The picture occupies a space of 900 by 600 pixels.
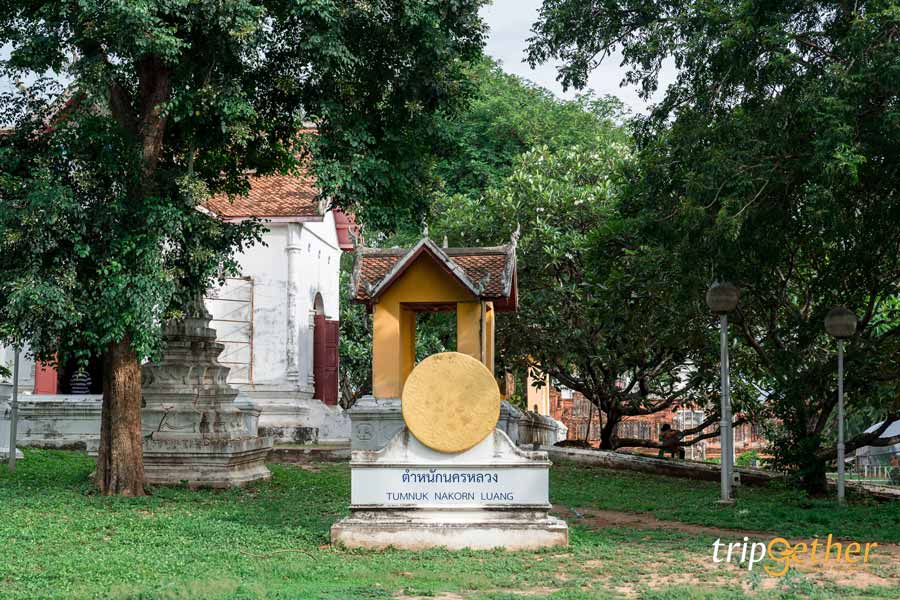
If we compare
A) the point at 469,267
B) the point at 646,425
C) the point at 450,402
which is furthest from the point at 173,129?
the point at 646,425

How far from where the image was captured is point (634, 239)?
1841cm

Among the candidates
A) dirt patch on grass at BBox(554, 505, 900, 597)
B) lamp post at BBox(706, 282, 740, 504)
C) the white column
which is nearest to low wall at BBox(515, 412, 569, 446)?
the white column

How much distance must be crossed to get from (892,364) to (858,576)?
29.3 ft

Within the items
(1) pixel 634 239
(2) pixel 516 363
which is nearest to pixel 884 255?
(1) pixel 634 239

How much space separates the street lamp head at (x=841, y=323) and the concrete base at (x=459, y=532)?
7.34 meters

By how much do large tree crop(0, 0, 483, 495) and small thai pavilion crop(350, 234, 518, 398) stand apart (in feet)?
6.12

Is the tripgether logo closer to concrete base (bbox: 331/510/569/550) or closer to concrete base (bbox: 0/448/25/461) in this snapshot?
concrete base (bbox: 331/510/569/550)

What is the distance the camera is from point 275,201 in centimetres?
2767

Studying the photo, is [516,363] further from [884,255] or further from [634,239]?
[884,255]

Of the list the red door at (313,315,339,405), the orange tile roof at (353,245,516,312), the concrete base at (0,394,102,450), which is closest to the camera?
the orange tile roof at (353,245,516,312)

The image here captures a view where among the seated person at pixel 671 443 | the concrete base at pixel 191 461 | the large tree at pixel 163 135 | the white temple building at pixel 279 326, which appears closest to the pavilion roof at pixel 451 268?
the large tree at pixel 163 135

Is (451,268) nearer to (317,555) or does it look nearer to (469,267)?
(469,267)

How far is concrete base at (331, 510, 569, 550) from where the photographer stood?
10945mm

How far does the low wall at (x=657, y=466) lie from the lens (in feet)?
67.5
